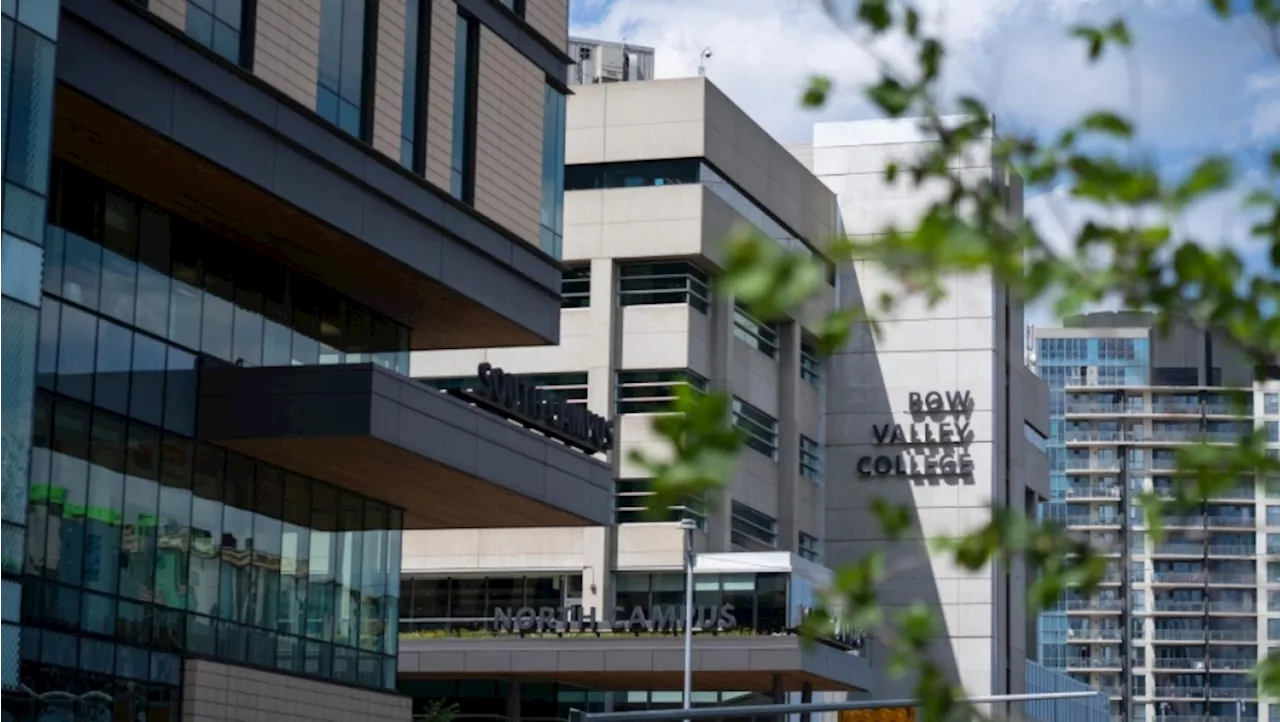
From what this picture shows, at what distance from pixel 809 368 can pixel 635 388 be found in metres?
12.6

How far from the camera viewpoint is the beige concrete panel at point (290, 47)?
35.7 m

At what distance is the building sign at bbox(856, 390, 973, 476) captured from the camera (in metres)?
84.2

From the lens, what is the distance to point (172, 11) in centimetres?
3331

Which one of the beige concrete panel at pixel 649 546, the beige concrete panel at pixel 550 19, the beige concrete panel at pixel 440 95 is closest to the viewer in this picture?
the beige concrete panel at pixel 440 95

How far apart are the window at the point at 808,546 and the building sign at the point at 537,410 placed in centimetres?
3362

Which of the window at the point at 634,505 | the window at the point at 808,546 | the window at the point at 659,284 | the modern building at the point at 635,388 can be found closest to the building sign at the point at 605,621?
the modern building at the point at 635,388

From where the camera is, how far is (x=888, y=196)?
86000 millimetres

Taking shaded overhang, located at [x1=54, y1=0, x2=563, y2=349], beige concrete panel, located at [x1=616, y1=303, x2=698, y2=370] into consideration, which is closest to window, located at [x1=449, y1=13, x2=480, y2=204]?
shaded overhang, located at [x1=54, y1=0, x2=563, y2=349]

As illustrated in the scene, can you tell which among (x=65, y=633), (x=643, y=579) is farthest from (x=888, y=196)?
(x=65, y=633)

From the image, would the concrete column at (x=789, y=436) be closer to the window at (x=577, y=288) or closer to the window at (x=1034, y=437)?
the window at (x=577, y=288)

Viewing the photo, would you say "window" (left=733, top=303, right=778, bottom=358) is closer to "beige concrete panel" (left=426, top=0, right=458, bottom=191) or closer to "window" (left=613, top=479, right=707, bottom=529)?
"window" (left=613, top=479, right=707, bottom=529)

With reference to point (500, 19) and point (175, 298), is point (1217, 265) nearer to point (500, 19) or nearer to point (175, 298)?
point (175, 298)

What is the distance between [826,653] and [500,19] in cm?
2934

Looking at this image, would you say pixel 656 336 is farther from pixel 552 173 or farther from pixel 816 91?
pixel 816 91
